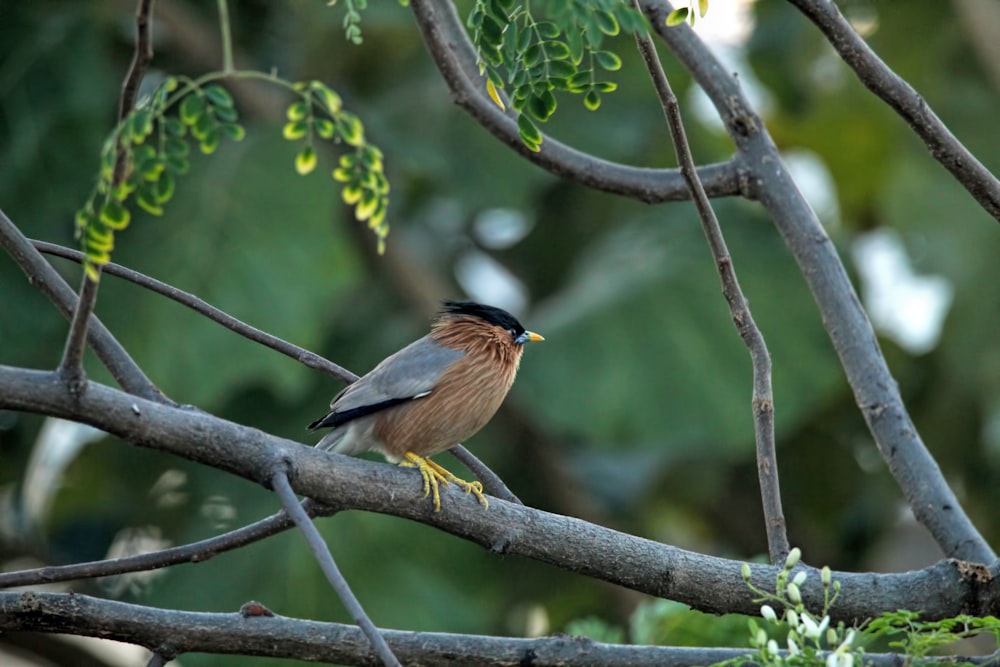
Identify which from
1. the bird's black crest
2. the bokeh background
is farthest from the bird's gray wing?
the bokeh background

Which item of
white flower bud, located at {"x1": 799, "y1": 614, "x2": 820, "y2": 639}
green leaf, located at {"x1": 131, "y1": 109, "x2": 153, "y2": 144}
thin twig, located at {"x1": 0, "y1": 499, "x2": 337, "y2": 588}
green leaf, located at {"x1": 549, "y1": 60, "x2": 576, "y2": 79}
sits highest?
green leaf, located at {"x1": 549, "y1": 60, "x2": 576, "y2": 79}

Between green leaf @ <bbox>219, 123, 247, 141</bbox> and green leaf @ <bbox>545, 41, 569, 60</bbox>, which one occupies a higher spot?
green leaf @ <bbox>545, 41, 569, 60</bbox>

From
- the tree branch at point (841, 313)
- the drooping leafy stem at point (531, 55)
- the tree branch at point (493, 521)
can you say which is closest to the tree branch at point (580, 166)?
the tree branch at point (841, 313)

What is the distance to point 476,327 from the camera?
16.5ft

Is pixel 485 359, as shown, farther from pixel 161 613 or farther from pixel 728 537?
pixel 728 537

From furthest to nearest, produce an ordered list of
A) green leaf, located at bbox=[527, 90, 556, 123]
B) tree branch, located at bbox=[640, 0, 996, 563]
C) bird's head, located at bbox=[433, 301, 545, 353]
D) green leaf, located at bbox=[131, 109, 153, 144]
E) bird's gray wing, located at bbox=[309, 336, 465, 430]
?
bird's head, located at bbox=[433, 301, 545, 353]
bird's gray wing, located at bbox=[309, 336, 465, 430]
tree branch, located at bbox=[640, 0, 996, 563]
green leaf, located at bbox=[527, 90, 556, 123]
green leaf, located at bbox=[131, 109, 153, 144]

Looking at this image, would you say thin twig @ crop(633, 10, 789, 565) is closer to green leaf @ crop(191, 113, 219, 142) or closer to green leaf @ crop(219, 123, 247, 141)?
green leaf @ crop(219, 123, 247, 141)

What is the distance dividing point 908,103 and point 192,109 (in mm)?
2209

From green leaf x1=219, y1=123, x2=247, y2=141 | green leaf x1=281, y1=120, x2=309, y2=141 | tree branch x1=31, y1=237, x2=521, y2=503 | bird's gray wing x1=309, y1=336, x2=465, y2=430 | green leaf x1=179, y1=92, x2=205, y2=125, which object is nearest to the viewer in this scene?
green leaf x1=179, y1=92, x2=205, y2=125

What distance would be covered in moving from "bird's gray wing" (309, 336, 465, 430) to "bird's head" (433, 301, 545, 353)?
180mm

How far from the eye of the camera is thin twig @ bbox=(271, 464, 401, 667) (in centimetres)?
256

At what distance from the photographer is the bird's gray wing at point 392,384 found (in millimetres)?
4266

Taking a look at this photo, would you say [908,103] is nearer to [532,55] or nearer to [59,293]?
[532,55]

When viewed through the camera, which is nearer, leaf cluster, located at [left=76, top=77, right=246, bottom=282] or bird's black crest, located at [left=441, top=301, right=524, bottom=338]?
leaf cluster, located at [left=76, top=77, right=246, bottom=282]
